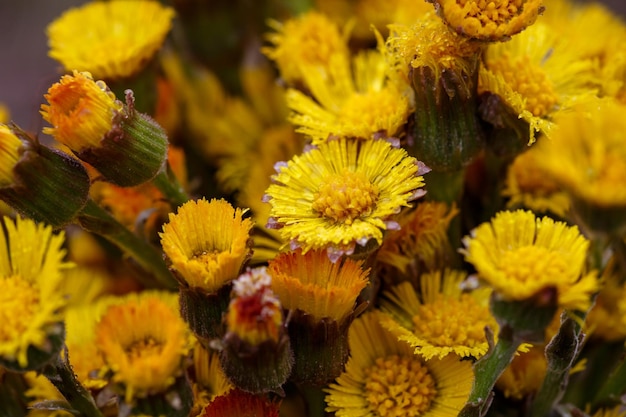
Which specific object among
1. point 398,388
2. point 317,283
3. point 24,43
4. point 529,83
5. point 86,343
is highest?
point 529,83

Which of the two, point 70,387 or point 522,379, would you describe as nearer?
point 70,387

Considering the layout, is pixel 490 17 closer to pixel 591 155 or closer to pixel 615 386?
pixel 591 155

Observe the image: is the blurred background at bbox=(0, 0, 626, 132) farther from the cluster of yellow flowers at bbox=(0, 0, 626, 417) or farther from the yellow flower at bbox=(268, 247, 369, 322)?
the yellow flower at bbox=(268, 247, 369, 322)

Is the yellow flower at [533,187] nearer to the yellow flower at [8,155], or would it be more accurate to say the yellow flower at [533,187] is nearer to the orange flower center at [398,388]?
the orange flower center at [398,388]

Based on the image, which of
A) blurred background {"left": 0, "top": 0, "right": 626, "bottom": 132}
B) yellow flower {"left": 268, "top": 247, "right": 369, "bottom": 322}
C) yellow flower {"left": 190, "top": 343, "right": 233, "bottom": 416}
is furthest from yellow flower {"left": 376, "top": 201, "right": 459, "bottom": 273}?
blurred background {"left": 0, "top": 0, "right": 626, "bottom": 132}

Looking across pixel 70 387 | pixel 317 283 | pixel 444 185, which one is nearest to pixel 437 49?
pixel 444 185

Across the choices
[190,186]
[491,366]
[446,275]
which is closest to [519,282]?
[491,366]

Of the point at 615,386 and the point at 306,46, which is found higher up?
the point at 306,46
